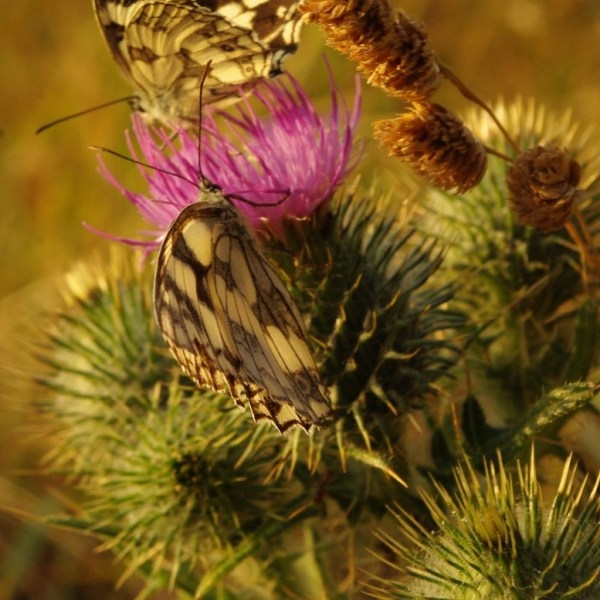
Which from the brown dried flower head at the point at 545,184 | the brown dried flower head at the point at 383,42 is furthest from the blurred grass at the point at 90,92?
the brown dried flower head at the point at 383,42

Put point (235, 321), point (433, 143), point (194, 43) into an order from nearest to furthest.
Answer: point (433, 143) < point (235, 321) < point (194, 43)

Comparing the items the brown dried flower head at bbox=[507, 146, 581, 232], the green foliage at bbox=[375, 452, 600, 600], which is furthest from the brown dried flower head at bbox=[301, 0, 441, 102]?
the green foliage at bbox=[375, 452, 600, 600]

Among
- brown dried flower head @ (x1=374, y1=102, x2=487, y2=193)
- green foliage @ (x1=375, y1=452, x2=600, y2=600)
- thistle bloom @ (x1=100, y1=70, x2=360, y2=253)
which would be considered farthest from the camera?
thistle bloom @ (x1=100, y1=70, x2=360, y2=253)

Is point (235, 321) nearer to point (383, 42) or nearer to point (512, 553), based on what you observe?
point (383, 42)

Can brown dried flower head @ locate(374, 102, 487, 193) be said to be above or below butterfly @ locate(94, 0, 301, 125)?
below

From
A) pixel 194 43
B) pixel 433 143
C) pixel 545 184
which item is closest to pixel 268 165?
pixel 194 43

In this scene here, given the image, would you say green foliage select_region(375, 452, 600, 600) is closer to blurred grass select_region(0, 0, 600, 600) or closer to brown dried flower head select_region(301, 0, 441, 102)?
brown dried flower head select_region(301, 0, 441, 102)
